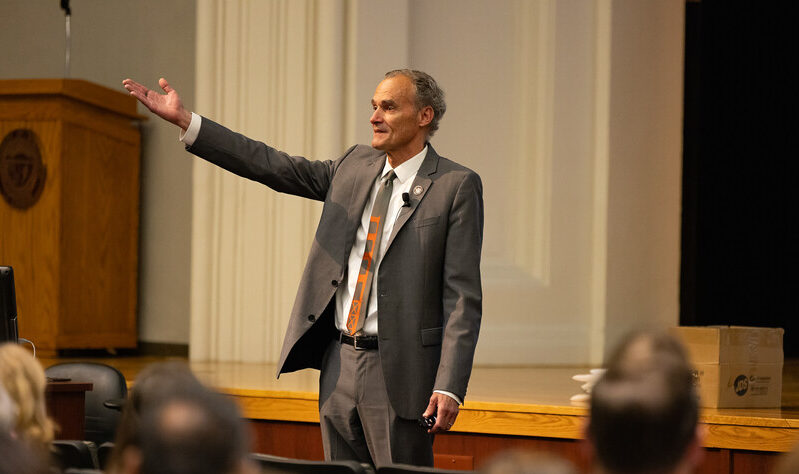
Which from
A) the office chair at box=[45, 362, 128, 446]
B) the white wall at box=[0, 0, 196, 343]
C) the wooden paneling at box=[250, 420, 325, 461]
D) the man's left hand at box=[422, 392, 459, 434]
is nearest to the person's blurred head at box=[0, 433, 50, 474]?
the man's left hand at box=[422, 392, 459, 434]

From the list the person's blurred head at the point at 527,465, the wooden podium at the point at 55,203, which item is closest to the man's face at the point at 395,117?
the person's blurred head at the point at 527,465

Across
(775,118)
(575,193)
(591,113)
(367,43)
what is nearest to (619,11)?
(591,113)

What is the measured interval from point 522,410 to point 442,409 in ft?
3.17

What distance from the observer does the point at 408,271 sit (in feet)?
8.36

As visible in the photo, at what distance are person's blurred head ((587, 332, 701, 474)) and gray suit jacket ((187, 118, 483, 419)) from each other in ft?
4.16

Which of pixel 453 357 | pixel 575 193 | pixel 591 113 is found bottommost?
pixel 453 357

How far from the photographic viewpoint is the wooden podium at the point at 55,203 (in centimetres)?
536

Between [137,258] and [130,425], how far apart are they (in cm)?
513

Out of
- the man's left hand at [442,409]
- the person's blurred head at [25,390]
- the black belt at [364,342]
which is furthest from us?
the black belt at [364,342]

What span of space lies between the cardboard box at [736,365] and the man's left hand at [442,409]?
4.03 feet

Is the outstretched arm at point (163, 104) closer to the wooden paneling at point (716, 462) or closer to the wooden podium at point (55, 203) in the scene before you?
the wooden paneling at point (716, 462)

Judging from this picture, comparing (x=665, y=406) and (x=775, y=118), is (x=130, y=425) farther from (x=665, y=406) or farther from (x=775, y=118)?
(x=775, y=118)

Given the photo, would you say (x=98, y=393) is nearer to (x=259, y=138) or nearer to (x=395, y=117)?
(x=395, y=117)

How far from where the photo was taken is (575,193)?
540cm
